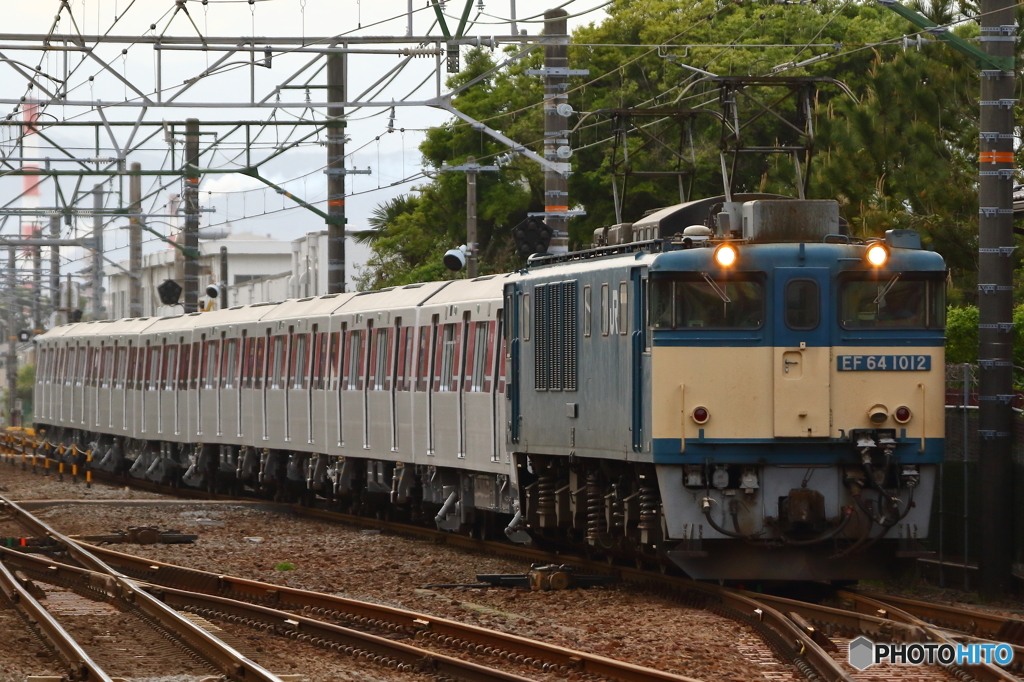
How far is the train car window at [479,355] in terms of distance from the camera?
66.7 ft

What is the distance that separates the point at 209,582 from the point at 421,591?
214cm

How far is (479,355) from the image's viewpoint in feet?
67.5

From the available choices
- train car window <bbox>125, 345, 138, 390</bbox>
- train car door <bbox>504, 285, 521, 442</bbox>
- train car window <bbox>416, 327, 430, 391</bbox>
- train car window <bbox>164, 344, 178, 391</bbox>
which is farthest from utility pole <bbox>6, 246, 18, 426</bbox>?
train car door <bbox>504, 285, 521, 442</bbox>

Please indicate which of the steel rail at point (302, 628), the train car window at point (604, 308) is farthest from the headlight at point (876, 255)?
the steel rail at point (302, 628)

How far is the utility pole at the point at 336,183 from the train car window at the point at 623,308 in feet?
50.5

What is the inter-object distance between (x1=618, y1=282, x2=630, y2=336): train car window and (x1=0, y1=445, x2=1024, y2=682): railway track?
7.02 feet

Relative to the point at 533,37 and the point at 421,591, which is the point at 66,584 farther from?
the point at 533,37

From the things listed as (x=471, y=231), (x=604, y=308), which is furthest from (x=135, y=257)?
(x=604, y=308)

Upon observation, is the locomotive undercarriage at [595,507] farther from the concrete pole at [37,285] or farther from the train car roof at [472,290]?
the concrete pole at [37,285]

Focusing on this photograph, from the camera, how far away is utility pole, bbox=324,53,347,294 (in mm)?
29875

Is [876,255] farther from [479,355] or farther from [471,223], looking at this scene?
[471,223]

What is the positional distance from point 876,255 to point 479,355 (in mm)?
6949

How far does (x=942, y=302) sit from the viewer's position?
14.7 metres

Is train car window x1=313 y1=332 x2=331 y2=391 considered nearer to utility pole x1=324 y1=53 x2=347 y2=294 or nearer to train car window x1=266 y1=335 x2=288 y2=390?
train car window x1=266 y1=335 x2=288 y2=390
